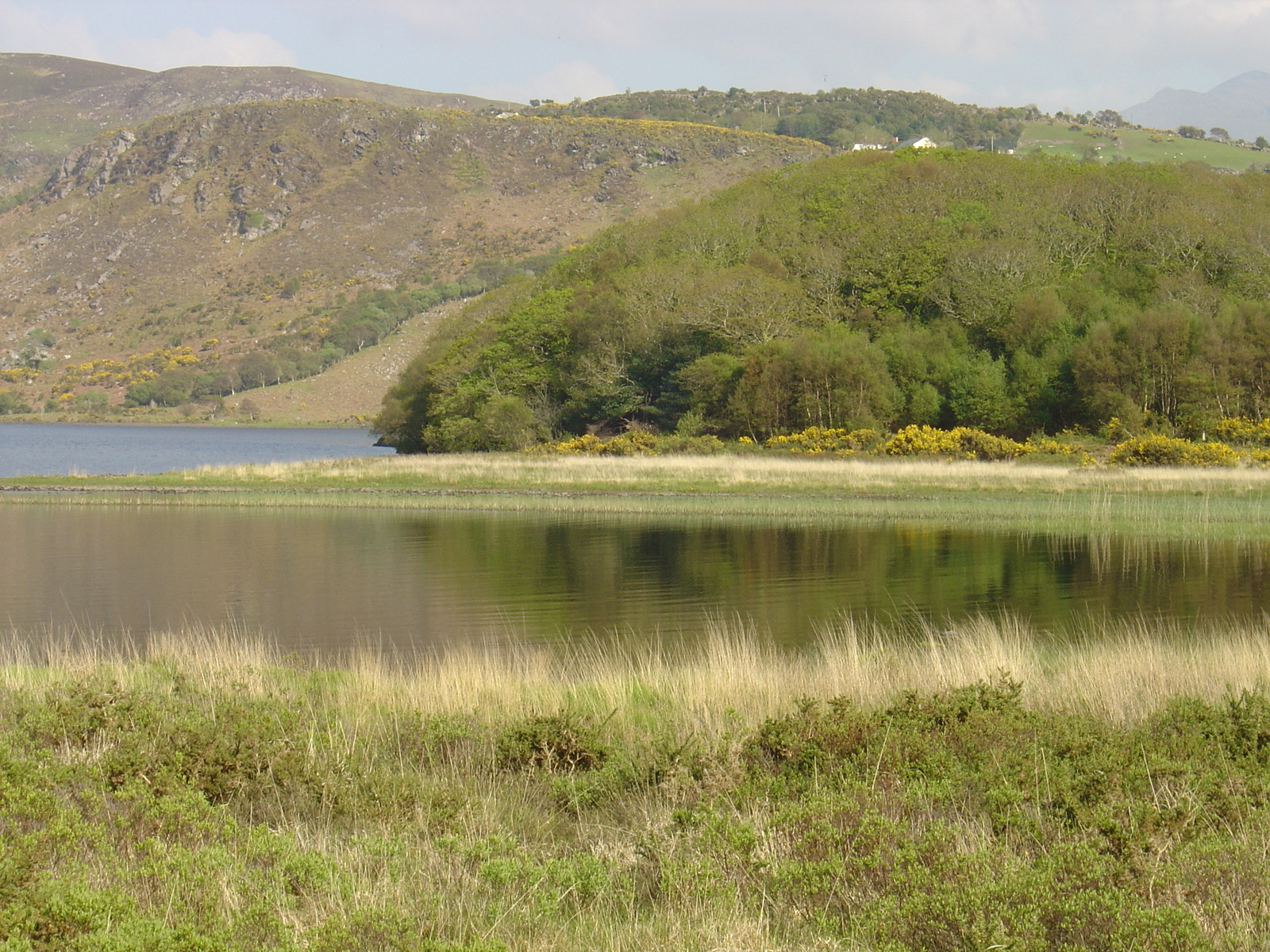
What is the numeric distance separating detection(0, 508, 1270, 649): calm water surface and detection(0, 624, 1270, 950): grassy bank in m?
6.18

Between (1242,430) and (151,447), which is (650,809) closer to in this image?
(1242,430)

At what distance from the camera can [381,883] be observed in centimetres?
590

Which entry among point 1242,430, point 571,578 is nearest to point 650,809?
point 571,578

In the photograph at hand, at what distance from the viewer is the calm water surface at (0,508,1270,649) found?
18.9 meters

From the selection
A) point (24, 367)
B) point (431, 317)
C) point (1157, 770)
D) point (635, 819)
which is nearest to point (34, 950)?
point (635, 819)

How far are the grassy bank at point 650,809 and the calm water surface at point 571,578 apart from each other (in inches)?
243

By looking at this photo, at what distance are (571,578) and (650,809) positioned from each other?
16.4 meters

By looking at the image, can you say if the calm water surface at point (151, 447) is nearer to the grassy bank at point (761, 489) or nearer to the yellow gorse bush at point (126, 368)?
the grassy bank at point (761, 489)

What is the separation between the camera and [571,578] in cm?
2412

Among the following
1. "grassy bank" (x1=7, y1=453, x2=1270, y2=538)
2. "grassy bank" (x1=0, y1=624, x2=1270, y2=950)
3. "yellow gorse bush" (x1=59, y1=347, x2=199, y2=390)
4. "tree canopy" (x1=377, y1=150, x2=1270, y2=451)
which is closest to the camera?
"grassy bank" (x1=0, y1=624, x2=1270, y2=950)

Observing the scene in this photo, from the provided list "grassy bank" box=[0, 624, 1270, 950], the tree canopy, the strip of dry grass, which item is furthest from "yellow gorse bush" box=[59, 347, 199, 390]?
"grassy bank" box=[0, 624, 1270, 950]

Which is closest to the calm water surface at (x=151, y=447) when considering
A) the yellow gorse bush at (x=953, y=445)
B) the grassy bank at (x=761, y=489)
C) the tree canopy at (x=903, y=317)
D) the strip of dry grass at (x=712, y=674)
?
the grassy bank at (x=761, y=489)

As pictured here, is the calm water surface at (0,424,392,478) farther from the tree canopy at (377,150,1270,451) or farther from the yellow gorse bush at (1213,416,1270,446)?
the yellow gorse bush at (1213,416,1270,446)

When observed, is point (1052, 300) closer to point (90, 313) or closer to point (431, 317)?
point (431, 317)
